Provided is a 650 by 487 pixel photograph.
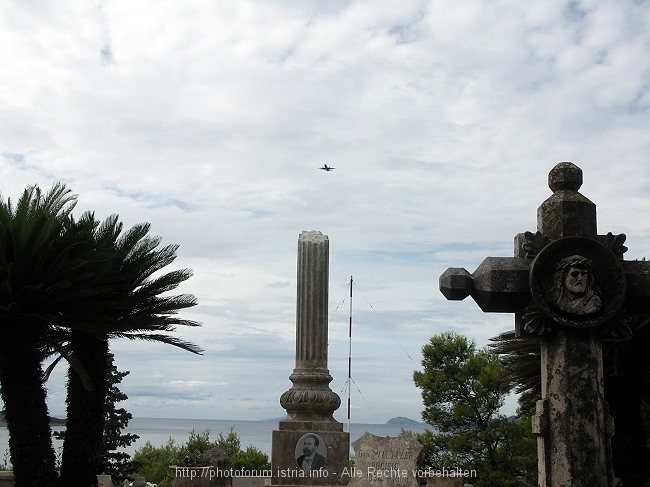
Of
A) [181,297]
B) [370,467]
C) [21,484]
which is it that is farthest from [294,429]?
[21,484]

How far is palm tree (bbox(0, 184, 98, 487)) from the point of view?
13.4 metres

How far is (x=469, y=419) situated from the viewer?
2734cm

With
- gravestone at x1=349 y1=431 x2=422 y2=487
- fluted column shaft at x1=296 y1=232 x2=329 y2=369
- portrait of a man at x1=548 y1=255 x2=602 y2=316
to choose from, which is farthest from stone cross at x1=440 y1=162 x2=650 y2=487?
fluted column shaft at x1=296 y1=232 x2=329 y2=369

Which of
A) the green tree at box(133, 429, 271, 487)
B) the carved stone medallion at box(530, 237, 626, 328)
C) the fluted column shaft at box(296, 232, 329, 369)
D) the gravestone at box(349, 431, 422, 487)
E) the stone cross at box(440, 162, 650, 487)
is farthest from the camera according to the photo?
the green tree at box(133, 429, 271, 487)

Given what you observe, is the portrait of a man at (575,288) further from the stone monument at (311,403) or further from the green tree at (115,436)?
the green tree at (115,436)

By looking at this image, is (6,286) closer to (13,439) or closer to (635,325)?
(13,439)

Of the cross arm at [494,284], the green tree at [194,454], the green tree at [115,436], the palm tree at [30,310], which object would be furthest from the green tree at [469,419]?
the cross arm at [494,284]

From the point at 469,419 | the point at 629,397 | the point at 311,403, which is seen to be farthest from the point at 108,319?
the point at 469,419

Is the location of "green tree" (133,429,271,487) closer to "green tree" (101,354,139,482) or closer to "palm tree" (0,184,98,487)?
"green tree" (101,354,139,482)

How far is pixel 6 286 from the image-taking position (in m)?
13.0

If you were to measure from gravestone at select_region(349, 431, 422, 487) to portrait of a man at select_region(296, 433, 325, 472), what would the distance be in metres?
1.74

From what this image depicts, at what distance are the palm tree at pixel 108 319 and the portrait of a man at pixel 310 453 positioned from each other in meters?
2.82

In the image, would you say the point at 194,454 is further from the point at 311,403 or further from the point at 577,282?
the point at 577,282

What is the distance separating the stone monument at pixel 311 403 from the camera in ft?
52.3
